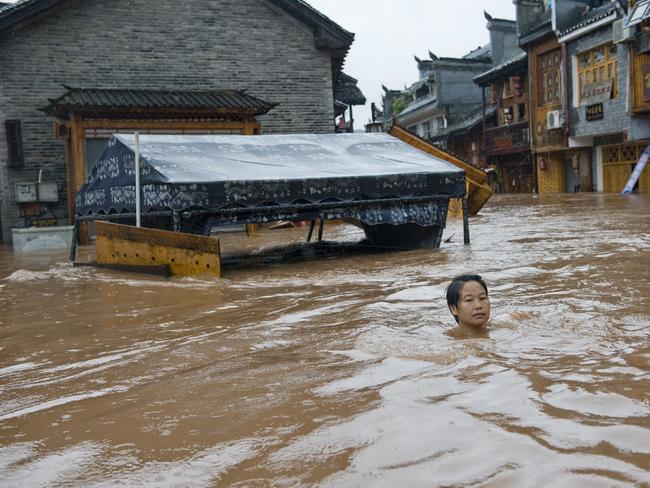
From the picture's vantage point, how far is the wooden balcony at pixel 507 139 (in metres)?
32.7

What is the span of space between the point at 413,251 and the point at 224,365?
7.02 meters

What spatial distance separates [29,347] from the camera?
5188 millimetres

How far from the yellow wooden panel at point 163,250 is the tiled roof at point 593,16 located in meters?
21.9

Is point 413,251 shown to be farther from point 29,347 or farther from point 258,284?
point 29,347

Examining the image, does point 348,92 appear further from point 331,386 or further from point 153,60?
point 331,386

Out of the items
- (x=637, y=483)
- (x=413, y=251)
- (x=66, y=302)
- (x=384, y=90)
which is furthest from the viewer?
(x=384, y=90)

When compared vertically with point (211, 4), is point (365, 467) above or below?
below

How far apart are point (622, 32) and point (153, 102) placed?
658 inches

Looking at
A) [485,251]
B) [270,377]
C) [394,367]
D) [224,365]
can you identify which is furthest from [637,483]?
[485,251]

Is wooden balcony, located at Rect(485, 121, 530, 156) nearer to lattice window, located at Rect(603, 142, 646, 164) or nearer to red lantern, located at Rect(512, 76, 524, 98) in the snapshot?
red lantern, located at Rect(512, 76, 524, 98)

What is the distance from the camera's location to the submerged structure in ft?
30.2

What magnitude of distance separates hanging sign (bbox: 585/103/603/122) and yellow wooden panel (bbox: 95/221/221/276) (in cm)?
2217

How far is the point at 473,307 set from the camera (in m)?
4.75

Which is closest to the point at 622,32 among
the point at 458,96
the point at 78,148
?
the point at 458,96
